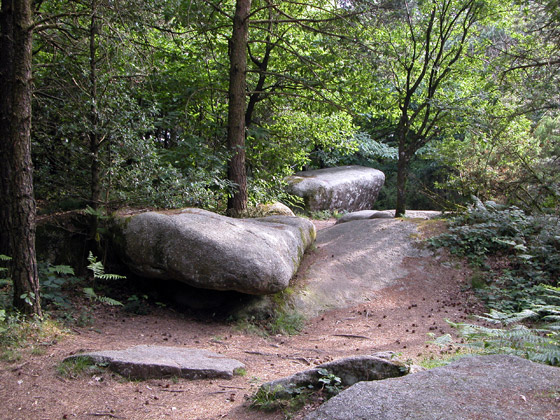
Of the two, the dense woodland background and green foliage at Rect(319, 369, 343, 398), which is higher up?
the dense woodland background

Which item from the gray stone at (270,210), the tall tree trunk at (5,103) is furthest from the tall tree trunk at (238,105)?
the tall tree trunk at (5,103)

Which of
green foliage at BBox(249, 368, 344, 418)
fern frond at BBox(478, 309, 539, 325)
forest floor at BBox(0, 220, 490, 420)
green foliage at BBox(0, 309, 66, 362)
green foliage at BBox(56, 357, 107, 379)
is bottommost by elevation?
forest floor at BBox(0, 220, 490, 420)

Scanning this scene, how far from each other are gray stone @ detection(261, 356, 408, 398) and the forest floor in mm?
223

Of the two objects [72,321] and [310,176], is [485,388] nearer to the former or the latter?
[72,321]

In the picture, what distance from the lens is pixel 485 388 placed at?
289 cm

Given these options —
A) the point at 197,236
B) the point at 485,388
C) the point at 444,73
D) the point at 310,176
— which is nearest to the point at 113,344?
the point at 197,236

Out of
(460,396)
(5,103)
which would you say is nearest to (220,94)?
(5,103)

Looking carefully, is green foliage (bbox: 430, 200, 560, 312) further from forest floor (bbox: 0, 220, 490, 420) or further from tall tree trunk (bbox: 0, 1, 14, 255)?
tall tree trunk (bbox: 0, 1, 14, 255)

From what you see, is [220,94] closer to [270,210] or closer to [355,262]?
[270,210]

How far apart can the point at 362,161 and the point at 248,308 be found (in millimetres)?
19226

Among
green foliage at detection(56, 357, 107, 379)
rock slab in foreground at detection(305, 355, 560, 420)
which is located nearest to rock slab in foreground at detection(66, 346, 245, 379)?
green foliage at detection(56, 357, 107, 379)

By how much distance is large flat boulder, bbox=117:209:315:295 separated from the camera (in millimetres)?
6918

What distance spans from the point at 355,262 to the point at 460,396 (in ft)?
23.2

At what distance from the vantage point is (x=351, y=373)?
3.68 m
